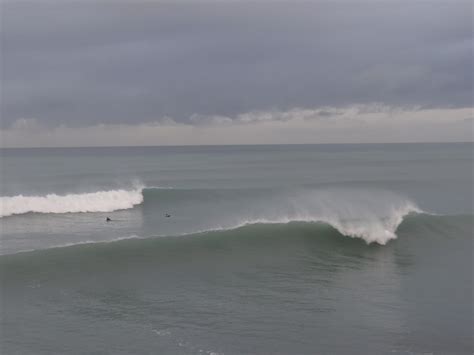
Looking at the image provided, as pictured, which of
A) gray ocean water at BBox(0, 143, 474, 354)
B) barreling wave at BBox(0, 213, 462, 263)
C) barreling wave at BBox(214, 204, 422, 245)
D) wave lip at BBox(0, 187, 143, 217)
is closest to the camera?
gray ocean water at BBox(0, 143, 474, 354)

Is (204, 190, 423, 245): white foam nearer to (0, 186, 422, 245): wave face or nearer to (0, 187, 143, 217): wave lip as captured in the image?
(0, 186, 422, 245): wave face

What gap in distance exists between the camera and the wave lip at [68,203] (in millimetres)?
23484

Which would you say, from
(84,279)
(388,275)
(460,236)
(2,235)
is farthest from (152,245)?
(460,236)

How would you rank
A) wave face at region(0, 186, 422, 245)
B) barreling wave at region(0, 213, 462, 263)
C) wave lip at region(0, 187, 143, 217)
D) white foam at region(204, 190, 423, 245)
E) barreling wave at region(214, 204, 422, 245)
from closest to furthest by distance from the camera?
barreling wave at region(0, 213, 462, 263) → barreling wave at region(214, 204, 422, 245) → white foam at region(204, 190, 423, 245) → wave face at region(0, 186, 422, 245) → wave lip at region(0, 187, 143, 217)

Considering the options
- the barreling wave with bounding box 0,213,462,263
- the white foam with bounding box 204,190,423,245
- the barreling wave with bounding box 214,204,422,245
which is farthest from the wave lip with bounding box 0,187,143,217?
the barreling wave with bounding box 214,204,422,245

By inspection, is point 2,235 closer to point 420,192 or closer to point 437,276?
point 437,276

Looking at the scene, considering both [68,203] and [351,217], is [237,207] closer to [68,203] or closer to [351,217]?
[68,203]

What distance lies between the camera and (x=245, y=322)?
10.2 m

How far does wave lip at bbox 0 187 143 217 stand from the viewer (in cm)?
2348

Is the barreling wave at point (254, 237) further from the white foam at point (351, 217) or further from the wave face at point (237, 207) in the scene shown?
the wave face at point (237, 207)

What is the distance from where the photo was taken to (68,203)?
24547mm

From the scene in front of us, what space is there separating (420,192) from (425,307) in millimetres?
21911

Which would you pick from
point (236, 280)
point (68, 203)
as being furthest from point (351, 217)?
point (68, 203)

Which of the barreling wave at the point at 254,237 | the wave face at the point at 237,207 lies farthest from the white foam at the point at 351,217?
the barreling wave at the point at 254,237
